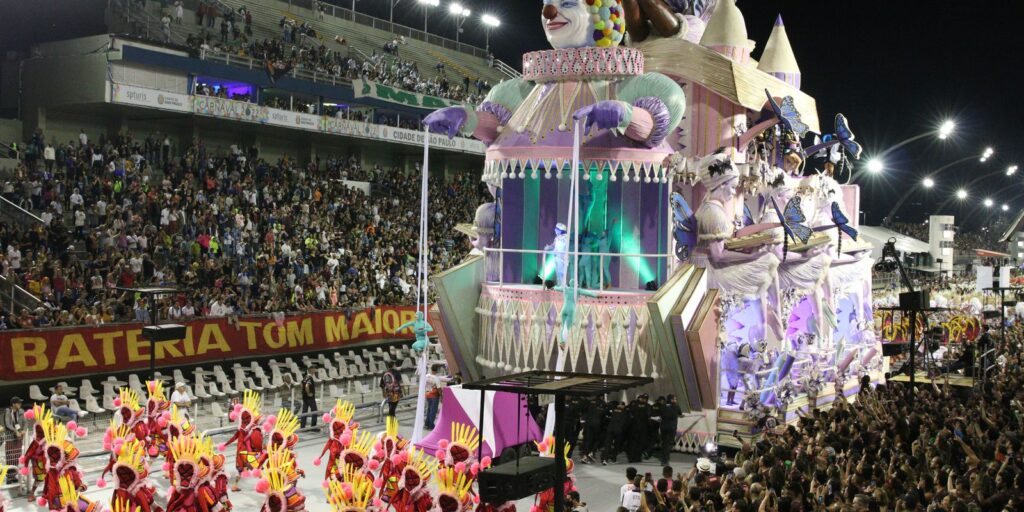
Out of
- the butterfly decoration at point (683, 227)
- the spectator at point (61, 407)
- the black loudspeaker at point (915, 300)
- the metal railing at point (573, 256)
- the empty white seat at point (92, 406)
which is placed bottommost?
the empty white seat at point (92, 406)

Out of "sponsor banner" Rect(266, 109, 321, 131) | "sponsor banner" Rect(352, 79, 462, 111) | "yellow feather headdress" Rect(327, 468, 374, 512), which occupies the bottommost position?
"yellow feather headdress" Rect(327, 468, 374, 512)

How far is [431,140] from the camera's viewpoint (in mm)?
42750

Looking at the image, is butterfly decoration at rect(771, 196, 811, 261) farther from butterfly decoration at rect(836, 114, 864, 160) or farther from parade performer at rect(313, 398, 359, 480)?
parade performer at rect(313, 398, 359, 480)

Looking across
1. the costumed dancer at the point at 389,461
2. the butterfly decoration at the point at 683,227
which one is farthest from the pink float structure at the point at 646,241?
the costumed dancer at the point at 389,461

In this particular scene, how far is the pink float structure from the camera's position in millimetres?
21109

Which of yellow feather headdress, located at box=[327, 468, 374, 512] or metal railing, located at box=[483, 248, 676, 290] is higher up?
metal railing, located at box=[483, 248, 676, 290]

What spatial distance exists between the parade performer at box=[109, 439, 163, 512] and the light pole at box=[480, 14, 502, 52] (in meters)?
44.9

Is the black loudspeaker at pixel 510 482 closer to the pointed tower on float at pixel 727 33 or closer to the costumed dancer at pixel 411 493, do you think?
the costumed dancer at pixel 411 493

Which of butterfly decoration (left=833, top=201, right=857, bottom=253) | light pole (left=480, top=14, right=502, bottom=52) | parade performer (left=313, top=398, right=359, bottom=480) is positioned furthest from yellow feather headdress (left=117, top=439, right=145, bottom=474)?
light pole (left=480, top=14, right=502, bottom=52)

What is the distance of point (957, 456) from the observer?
13883mm

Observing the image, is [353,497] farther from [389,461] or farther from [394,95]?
[394,95]

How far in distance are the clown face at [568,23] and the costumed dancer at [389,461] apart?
10950mm

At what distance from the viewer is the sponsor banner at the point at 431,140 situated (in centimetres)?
4057

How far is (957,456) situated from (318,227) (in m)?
22.4
